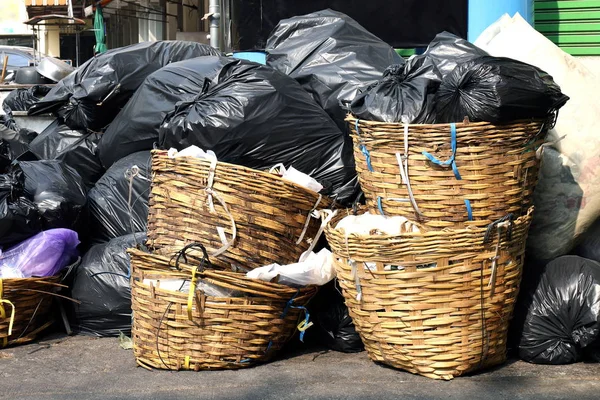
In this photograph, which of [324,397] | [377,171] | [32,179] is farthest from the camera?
[32,179]

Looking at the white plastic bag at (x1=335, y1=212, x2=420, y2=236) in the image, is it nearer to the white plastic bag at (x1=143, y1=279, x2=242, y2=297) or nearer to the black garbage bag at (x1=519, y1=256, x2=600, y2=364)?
the white plastic bag at (x1=143, y1=279, x2=242, y2=297)

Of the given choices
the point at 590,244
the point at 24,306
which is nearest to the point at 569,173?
the point at 590,244

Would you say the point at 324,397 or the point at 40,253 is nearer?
the point at 324,397

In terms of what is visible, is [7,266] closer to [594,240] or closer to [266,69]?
[266,69]

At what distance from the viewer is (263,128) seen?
11.2ft

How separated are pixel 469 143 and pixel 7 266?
211 centimetres

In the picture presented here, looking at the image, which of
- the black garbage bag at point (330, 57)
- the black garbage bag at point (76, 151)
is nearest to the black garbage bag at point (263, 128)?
the black garbage bag at point (330, 57)

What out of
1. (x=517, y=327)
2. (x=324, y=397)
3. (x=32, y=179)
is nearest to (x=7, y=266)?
(x=32, y=179)

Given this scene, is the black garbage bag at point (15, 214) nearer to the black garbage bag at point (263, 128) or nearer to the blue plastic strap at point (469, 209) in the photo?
the black garbage bag at point (263, 128)

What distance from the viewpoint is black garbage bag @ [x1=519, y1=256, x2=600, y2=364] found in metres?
3.15

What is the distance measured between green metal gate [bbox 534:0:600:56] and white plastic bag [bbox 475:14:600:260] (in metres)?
2.79

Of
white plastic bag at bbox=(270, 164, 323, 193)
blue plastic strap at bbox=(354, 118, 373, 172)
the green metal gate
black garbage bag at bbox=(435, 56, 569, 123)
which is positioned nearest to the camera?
black garbage bag at bbox=(435, 56, 569, 123)

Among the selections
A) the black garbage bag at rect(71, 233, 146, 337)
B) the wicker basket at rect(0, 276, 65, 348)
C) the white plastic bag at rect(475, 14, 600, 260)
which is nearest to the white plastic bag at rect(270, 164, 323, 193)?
the black garbage bag at rect(71, 233, 146, 337)

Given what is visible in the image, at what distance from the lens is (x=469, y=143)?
2.95m
